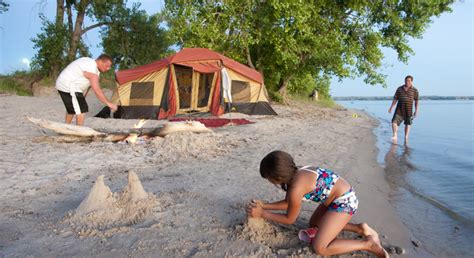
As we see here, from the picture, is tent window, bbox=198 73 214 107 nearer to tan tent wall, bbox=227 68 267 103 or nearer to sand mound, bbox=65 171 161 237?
tan tent wall, bbox=227 68 267 103

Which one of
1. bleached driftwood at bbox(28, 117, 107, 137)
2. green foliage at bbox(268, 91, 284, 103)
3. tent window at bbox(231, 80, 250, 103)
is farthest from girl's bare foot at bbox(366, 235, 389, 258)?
green foliage at bbox(268, 91, 284, 103)

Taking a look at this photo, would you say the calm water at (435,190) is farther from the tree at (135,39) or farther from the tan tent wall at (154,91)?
the tree at (135,39)

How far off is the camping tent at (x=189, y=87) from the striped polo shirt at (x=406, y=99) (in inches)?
189

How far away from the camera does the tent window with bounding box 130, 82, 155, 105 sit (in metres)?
11.1

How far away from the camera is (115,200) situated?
330 centimetres

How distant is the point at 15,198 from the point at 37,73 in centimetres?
1654

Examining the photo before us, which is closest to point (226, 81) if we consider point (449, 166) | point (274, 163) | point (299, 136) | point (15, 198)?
point (299, 136)

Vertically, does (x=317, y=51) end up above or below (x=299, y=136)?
above

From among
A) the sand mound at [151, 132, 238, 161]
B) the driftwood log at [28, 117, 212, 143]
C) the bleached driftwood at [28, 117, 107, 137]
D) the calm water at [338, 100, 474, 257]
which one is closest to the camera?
the calm water at [338, 100, 474, 257]

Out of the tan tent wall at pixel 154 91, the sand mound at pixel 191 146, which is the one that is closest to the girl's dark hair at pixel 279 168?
the sand mound at pixel 191 146

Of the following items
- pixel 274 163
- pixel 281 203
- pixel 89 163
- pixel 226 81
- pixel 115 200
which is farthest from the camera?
pixel 226 81

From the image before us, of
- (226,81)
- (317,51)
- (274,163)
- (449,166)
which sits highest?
(317,51)

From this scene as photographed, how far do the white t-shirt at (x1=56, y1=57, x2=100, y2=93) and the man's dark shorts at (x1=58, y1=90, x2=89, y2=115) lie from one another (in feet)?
0.32

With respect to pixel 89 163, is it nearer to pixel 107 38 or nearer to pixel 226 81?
pixel 226 81
